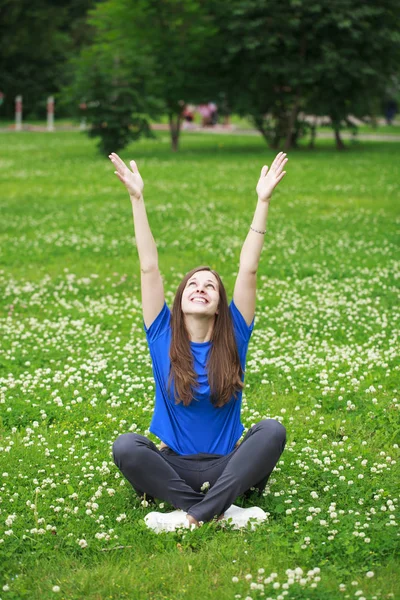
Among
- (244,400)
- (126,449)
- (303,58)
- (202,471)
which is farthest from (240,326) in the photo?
(303,58)

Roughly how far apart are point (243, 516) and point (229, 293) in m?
7.43

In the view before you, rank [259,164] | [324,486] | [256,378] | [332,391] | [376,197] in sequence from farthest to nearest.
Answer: [259,164] → [376,197] → [256,378] → [332,391] → [324,486]

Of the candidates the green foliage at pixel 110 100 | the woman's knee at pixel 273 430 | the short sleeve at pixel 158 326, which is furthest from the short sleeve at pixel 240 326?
the green foliage at pixel 110 100

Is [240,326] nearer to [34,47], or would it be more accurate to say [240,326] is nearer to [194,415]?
[194,415]

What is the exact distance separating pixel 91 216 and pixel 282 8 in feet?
57.8

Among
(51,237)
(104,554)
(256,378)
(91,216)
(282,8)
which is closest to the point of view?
(104,554)

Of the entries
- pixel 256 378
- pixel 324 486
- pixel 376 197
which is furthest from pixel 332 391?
pixel 376 197

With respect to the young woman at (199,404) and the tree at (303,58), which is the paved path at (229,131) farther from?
the young woman at (199,404)

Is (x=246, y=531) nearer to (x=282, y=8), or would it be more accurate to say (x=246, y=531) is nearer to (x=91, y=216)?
(x=91, y=216)

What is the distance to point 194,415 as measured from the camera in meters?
6.25

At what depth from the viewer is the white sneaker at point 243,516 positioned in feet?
19.4

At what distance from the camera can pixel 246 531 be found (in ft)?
19.4

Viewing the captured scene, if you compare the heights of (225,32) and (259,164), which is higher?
(225,32)

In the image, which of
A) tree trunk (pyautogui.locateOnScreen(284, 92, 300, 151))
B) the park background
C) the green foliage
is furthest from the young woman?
tree trunk (pyautogui.locateOnScreen(284, 92, 300, 151))
